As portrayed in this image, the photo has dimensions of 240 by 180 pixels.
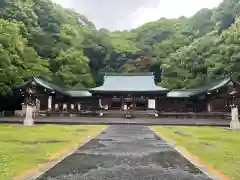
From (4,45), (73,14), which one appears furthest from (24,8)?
(73,14)

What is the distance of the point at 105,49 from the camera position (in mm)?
75688

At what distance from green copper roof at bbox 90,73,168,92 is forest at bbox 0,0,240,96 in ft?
25.1

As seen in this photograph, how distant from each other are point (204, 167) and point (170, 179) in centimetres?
209

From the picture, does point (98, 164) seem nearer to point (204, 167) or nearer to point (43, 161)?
point (43, 161)

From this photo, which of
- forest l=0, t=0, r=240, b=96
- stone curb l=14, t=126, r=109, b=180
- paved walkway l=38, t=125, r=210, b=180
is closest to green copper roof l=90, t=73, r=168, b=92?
forest l=0, t=0, r=240, b=96

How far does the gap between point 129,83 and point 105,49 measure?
29340mm

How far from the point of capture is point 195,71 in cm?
5262

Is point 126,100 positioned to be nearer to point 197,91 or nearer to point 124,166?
point 197,91

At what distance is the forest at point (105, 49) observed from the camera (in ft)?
129

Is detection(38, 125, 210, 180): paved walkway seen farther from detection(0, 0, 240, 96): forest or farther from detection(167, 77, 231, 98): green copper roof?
detection(167, 77, 231, 98): green copper roof

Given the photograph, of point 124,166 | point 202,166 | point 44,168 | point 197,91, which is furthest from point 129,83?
point 44,168

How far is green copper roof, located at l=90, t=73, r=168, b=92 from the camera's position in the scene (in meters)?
44.5

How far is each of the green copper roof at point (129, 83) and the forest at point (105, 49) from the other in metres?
7.64

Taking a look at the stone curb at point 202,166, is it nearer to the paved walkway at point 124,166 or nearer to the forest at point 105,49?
the paved walkway at point 124,166
